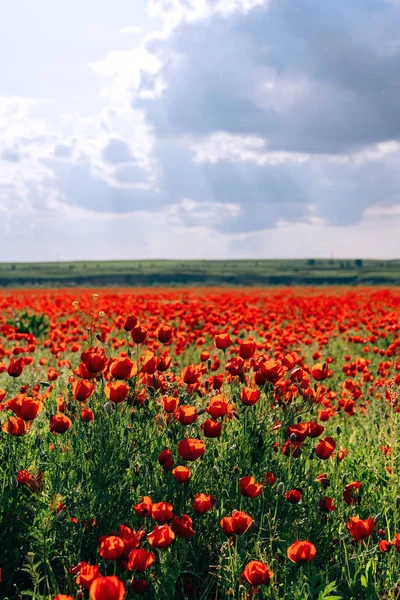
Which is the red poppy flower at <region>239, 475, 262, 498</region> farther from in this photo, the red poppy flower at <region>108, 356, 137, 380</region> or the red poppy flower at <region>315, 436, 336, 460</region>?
the red poppy flower at <region>108, 356, 137, 380</region>

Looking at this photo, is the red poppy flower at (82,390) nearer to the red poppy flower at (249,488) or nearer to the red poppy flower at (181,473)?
the red poppy flower at (181,473)

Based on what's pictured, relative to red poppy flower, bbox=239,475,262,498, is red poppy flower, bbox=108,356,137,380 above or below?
above

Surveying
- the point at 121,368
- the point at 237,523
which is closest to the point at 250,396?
the point at 121,368

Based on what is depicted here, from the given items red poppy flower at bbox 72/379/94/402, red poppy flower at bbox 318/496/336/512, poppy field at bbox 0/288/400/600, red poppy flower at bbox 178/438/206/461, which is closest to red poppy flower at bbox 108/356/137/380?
poppy field at bbox 0/288/400/600

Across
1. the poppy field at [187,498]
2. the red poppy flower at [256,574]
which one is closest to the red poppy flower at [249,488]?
the poppy field at [187,498]

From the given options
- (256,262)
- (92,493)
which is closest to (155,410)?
(92,493)

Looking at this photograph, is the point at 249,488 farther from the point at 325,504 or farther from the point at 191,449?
the point at 325,504

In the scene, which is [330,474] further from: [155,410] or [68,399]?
[68,399]

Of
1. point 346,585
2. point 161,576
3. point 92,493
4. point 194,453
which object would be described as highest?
point 194,453

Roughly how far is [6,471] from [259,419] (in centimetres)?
147

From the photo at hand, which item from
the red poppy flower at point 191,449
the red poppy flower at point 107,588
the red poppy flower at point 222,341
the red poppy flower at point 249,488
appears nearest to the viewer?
the red poppy flower at point 107,588

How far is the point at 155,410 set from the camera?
371 cm

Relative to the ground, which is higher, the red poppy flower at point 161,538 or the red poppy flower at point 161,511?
the red poppy flower at point 161,511

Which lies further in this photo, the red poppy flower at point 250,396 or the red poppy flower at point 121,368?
the red poppy flower at point 250,396
